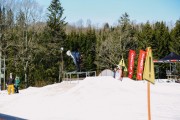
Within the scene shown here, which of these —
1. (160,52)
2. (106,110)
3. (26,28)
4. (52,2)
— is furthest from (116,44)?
(106,110)

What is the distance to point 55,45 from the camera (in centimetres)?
6125

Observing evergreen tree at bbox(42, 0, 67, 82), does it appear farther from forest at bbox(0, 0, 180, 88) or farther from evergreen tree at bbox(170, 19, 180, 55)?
evergreen tree at bbox(170, 19, 180, 55)

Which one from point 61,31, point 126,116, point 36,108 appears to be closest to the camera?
point 126,116

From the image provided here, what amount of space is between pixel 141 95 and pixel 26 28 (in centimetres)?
3535

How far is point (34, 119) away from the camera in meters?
15.0

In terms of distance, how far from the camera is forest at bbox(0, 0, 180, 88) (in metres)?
51.9

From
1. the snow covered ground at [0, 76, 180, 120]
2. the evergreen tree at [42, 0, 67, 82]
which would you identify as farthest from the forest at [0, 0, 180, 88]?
the snow covered ground at [0, 76, 180, 120]

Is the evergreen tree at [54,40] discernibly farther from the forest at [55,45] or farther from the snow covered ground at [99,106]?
the snow covered ground at [99,106]

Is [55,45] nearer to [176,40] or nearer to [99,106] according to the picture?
[176,40]

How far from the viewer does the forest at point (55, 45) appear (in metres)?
51.9

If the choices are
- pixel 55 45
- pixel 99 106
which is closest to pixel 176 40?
pixel 55 45

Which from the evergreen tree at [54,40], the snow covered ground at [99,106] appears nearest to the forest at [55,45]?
the evergreen tree at [54,40]

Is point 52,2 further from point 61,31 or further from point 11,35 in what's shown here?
point 11,35

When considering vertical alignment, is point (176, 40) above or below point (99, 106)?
above
